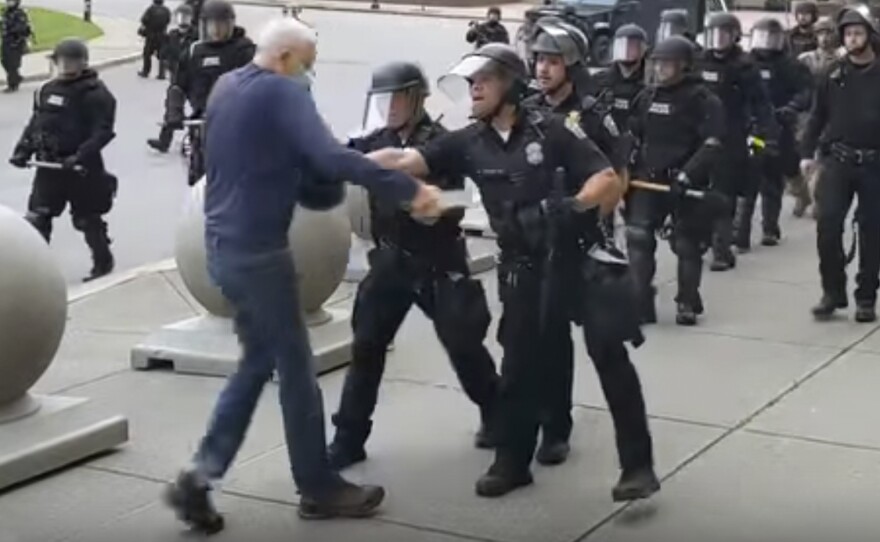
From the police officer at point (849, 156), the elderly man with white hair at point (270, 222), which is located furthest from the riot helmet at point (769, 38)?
the elderly man with white hair at point (270, 222)

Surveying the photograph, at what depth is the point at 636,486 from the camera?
22.6 ft

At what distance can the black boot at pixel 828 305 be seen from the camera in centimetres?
1101

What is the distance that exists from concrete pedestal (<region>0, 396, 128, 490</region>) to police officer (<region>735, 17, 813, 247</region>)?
691cm

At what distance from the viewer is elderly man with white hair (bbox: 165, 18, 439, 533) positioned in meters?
6.36

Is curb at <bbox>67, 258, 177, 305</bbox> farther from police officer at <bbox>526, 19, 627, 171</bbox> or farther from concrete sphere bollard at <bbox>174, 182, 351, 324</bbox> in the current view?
police officer at <bbox>526, 19, 627, 171</bbox>

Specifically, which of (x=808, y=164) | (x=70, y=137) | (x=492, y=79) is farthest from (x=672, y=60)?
(x=70, y=137)

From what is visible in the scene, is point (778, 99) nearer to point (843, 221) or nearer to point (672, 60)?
point (843, 221)

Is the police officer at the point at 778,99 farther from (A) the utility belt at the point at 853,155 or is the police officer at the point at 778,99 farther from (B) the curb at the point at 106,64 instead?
(B) the curb at the point at 106,64

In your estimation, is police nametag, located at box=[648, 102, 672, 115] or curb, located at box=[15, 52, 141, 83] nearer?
police nametag, located at box=[648, 102, 672, 115]

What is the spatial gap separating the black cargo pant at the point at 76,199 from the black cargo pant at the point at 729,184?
177 inches

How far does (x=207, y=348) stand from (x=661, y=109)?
3.15 meters

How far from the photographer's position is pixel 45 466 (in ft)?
24.8

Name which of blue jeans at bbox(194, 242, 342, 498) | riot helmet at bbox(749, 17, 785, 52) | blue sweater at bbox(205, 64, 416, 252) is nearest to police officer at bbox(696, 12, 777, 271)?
riot helmet at bbox(749, 17, 785, 52)

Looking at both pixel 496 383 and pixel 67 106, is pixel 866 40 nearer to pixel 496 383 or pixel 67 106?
pixel 496 383
